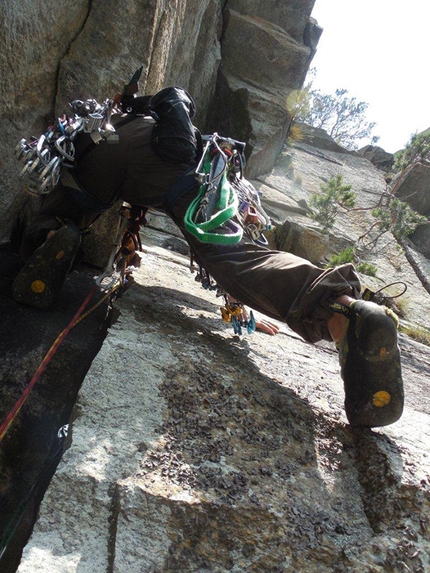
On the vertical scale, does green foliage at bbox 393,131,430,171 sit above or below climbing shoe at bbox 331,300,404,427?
above

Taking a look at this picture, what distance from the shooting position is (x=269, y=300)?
2184 mm

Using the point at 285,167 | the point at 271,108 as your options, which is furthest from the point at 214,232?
the point at 285,167

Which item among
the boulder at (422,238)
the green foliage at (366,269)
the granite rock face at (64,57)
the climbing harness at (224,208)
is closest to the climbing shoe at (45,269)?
the climbing harness at (224,208)

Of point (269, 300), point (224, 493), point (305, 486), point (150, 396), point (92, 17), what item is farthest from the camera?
point (92, 17)

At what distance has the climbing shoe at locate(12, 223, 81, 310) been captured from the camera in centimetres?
240

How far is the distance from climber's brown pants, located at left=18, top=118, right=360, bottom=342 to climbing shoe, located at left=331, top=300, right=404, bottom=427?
165mm

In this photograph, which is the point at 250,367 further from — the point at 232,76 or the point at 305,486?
the point at 232,76

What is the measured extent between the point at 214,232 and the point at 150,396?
2.88 ft

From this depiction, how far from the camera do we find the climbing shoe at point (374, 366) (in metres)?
1.88

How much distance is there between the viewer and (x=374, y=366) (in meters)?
1.91

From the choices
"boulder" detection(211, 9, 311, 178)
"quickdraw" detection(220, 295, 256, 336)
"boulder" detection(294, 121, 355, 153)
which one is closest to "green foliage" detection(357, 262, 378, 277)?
"boulder" detection(211, 9, 311, 178)

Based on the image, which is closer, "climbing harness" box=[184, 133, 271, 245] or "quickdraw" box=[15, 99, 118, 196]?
"climbing harness" box=[184, 133, 271, 245]

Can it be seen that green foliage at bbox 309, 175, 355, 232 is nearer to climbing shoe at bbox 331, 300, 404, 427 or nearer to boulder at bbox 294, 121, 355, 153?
boulder at bbox 294, 121, 355, 153

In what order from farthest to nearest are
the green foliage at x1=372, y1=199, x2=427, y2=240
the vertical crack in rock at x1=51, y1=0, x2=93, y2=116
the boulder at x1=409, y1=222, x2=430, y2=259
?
the boulder at x1=409, y1=222, x2=430, y2=259, the green foliage at x1=372, y1=199, x2=427, y2=240, the vertical crack in rock at x1=51, y1=0, x2=93, y2=116
